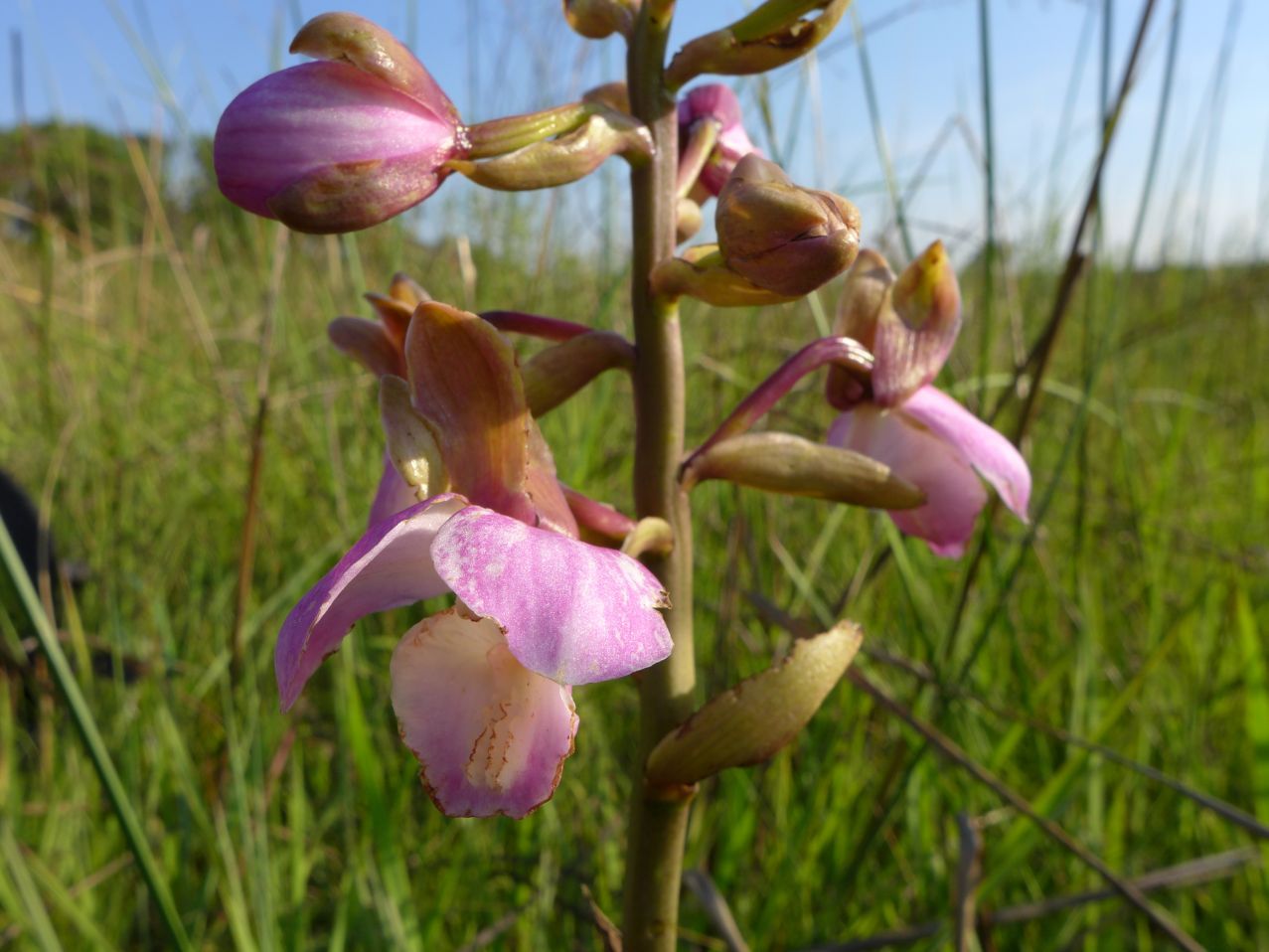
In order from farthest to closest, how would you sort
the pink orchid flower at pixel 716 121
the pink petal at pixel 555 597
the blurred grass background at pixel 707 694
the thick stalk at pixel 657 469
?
1. the blurred grass background at pixel 707 694
2. the pink orchid flower at pixel 716 121
3. the thick stalk at pixel 657 469
4. the pink petal at pixel 555 597

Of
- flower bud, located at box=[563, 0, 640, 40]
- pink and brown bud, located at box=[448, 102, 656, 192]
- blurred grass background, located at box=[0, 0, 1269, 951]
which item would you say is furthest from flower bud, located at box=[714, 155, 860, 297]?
blurred grass background, located at box=[0, 0, 1269, 951]

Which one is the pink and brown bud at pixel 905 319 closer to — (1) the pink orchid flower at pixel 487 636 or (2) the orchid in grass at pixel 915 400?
(2) the orchid in grass at pixel 915 400

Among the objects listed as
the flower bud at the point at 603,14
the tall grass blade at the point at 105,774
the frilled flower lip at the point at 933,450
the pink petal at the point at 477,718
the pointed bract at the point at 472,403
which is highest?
the flower bud at the point at 603,14

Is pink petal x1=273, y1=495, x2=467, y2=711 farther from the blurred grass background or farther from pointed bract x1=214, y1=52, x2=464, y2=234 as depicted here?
the blurred grass background

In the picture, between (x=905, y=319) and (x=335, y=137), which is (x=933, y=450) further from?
(x=335, y=137)

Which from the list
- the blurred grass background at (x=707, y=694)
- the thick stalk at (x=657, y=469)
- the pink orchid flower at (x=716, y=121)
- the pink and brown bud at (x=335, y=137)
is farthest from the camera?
the blurred grass background at (x=707, y=694)

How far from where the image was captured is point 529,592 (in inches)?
20.7

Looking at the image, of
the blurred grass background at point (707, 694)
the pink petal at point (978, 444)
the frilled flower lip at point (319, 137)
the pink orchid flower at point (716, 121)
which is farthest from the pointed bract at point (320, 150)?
the blurred grass background at point (707, 694)

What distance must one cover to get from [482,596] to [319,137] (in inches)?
12.2

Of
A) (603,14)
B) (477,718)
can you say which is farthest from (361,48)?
(477,718)

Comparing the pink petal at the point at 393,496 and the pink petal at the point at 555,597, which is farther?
the pink petal at the point at 393,496

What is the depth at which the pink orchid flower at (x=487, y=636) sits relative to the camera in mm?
519

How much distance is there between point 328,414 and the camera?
1.49m

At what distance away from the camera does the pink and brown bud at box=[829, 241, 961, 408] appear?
818mm
